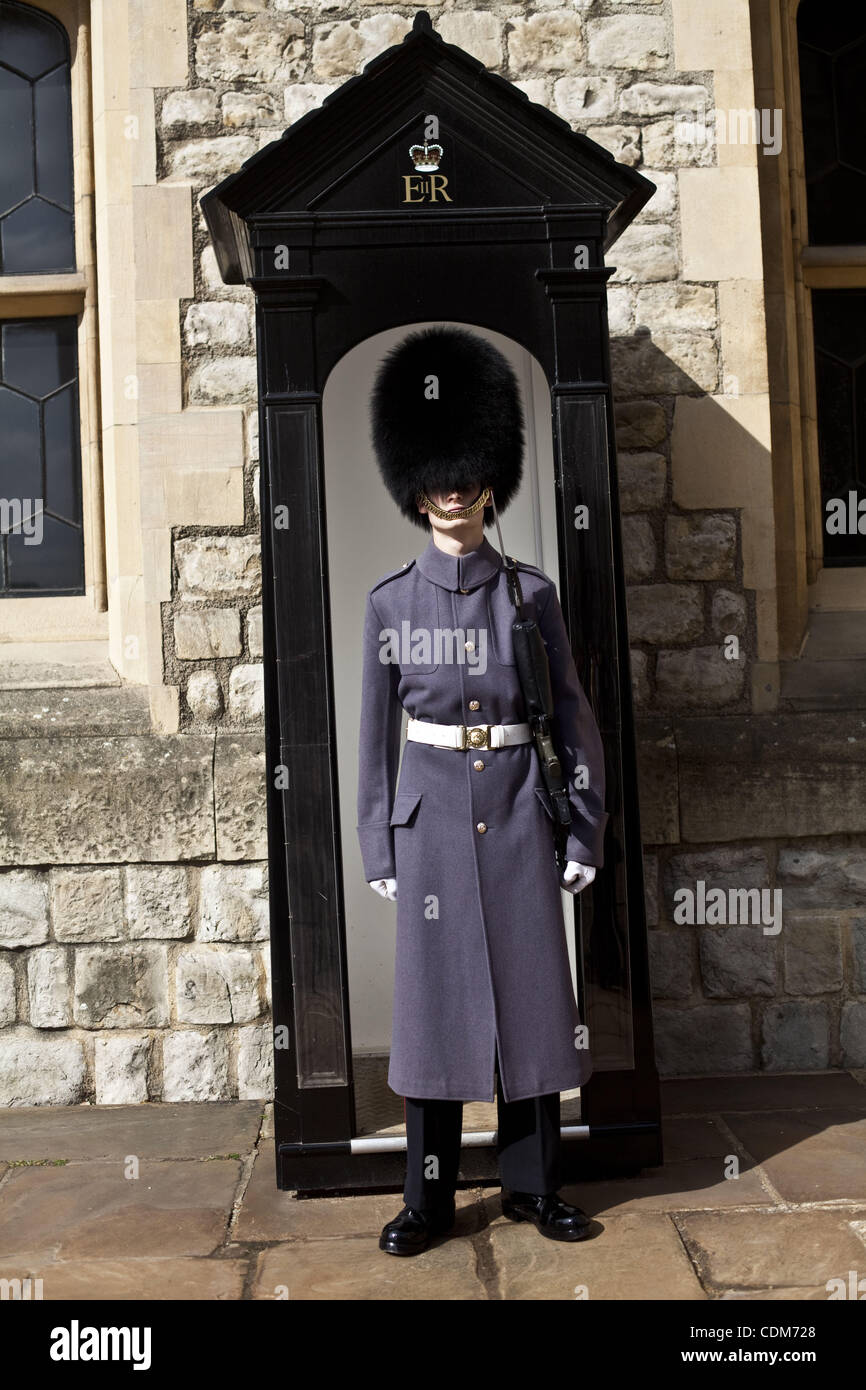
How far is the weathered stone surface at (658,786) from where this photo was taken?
367cm

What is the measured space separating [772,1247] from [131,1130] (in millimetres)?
1732

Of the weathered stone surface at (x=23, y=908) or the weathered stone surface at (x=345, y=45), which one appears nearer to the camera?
the weathered stone surface at (x=23, y=908)

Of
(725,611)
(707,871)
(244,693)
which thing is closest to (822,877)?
(707,871)

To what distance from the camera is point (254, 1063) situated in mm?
3633

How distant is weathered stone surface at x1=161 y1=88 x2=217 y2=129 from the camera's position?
3.73m

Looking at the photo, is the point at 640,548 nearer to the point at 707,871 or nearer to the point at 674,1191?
the point at 707,871

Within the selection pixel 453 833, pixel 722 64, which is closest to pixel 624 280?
pixel 722 64

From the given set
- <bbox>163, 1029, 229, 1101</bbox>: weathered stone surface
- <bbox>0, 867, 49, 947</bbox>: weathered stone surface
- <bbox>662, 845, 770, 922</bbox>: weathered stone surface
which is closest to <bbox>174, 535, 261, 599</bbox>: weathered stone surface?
<bbox>0, 867, 49, 947</bbox>: weathered stone surface

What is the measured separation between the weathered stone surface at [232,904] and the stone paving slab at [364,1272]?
1125 millimetres

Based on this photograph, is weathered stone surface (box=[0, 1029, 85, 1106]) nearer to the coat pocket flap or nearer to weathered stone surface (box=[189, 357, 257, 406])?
the coat pocket flap

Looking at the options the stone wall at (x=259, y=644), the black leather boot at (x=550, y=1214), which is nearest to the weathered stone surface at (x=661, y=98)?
the stone wall at (x=259, y=644)

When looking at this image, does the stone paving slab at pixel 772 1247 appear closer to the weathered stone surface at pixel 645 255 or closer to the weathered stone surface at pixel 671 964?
the weathered stone surface at pixel 671 964

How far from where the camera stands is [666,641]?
12.4 feet
